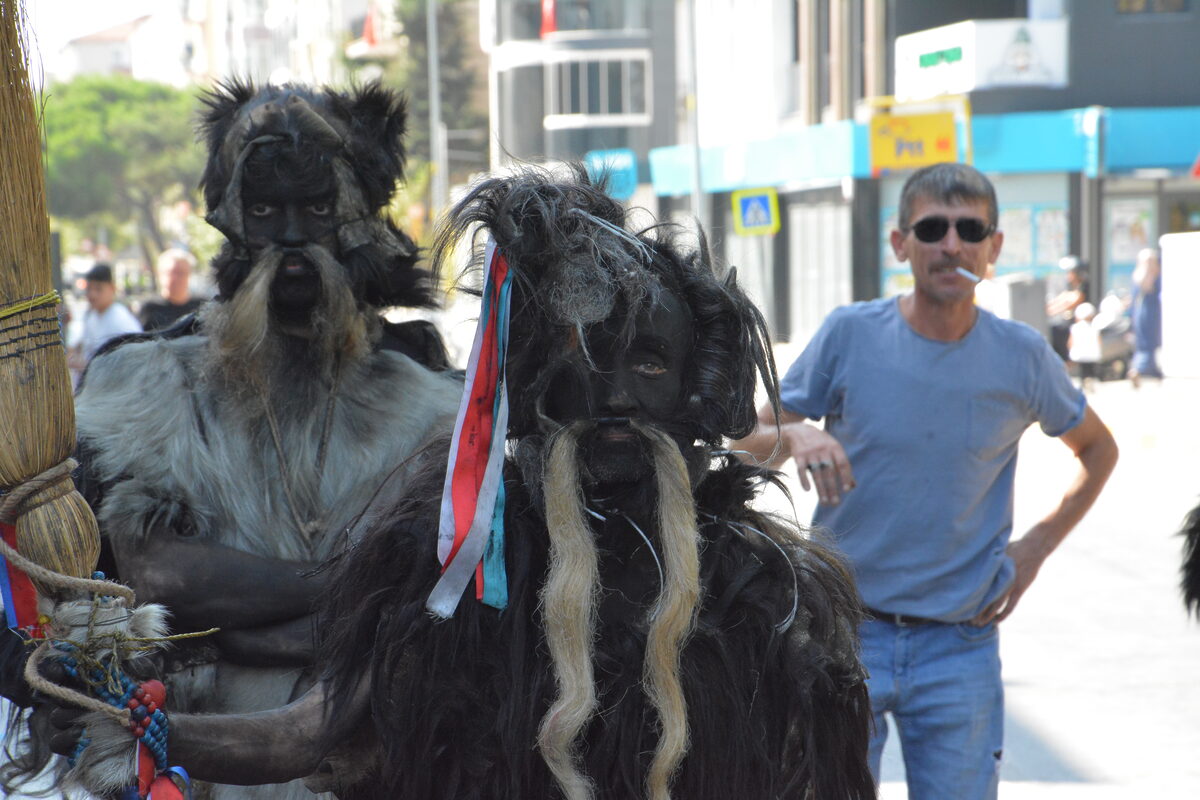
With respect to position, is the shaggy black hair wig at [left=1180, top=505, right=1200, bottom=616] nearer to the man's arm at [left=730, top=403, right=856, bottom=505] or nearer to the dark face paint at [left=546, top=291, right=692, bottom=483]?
the man's arm at [left=730, top=403, right=856, bottom=505]

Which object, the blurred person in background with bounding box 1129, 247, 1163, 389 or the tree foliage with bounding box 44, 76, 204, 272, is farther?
the tree foliage with bounding box 44, 76, 204, 272

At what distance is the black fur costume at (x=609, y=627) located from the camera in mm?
1896

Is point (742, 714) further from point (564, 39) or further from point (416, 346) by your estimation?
point (564, 39)

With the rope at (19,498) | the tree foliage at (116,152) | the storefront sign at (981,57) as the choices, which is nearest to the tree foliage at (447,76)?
the tree foliage at (116,152)

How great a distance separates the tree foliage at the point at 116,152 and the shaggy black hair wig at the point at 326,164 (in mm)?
75312

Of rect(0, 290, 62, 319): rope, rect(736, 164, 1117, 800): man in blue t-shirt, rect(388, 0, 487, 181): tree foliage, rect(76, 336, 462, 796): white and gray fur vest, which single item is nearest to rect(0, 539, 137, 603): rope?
rect(0, 290, 62, 319): rope

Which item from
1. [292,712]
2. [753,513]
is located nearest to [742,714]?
[753,513]

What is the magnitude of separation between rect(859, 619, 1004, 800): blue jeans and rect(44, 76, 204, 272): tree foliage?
2975 inches

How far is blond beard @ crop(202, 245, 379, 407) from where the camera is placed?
276 cm

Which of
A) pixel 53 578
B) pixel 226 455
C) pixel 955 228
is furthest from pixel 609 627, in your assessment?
pixel 955 228

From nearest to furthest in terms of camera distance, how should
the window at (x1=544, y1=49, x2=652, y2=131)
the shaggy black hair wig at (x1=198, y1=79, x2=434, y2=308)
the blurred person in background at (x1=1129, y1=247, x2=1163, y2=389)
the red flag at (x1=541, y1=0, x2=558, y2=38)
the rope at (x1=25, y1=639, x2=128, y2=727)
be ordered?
the rope at (x1=25, y1=639, x2=128, y2=727) < the shaggy black hair wig at (x1=198, y1=79, x2=434, y2=308) < the blurred person in background at (x1=1129, y1=247, x2=1163, y2=389) < the red flag at (x1=541, y1=0, x2=558, y2=38) < the window at (x1=544, y1=49, x2=652, y2=131)

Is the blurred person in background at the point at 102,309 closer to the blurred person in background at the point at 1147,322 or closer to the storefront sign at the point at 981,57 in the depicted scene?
the blurred person in background at the point at 1147,322

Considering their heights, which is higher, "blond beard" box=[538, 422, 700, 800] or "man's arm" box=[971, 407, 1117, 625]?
"blond beard" box=[538, 422, 700, 800]

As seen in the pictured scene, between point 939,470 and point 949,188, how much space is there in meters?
0.65
